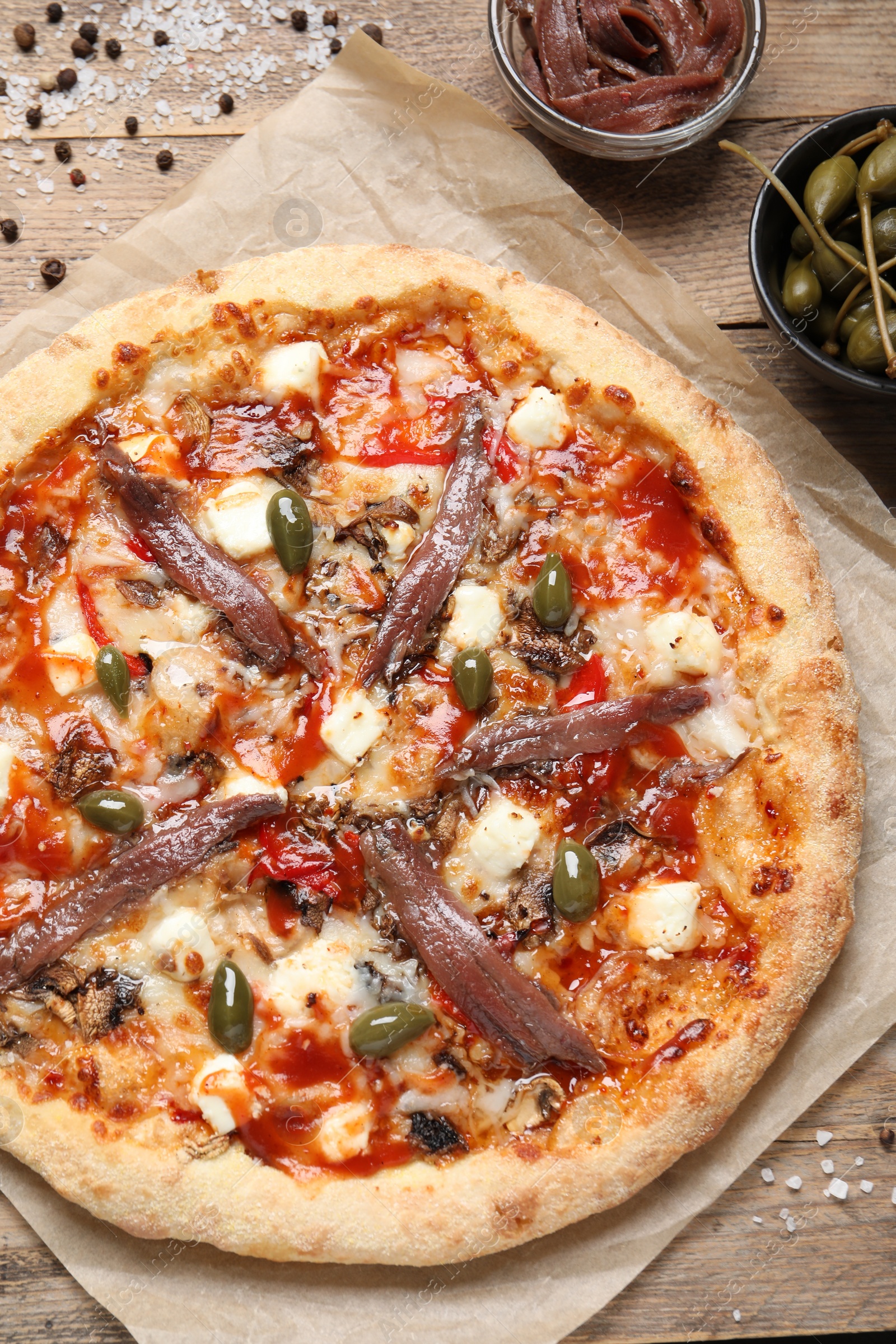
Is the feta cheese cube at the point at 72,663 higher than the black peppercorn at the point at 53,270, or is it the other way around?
the black peppercorn at the point at 53,270

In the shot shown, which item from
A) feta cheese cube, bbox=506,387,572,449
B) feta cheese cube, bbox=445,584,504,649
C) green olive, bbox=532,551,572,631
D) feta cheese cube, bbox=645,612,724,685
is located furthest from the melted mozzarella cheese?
feta cheese cube, bbox=645,612,724,685

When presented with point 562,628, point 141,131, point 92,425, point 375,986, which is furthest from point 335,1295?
point 141,131

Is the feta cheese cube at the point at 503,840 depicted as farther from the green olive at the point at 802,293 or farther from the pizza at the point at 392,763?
the green olive at the point at 802,293

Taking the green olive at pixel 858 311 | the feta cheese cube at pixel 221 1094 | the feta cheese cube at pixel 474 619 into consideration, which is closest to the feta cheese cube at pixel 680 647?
the feta cheese cube at pixel 474 619

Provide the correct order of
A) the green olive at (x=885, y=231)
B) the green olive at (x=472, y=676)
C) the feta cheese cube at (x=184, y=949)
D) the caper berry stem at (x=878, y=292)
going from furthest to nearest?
the green olive at (x=885, y=231), the caper berry stem at (x=878, y=292), the green olive at (x=472, y=676), the feta cheese cube at (x=184, y=949)

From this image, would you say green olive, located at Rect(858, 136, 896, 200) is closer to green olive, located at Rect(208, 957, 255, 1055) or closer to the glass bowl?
the glass bowl

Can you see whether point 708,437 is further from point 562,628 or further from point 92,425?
point 92,425

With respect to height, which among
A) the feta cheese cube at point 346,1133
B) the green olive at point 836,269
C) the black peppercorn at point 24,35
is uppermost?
the black peppercorn at point 24,35

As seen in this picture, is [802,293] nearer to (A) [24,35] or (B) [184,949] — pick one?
(B) [184,949]
